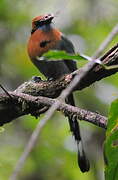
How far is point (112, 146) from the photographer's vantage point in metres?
1.64

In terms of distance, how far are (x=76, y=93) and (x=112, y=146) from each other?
4.50 metres

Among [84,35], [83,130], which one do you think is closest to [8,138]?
[83,130]

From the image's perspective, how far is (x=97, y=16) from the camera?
21.5 ft

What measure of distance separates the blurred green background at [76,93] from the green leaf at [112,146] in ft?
11.1

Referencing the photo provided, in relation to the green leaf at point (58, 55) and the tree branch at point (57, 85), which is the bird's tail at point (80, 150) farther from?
the green leaf at point (58, 55)

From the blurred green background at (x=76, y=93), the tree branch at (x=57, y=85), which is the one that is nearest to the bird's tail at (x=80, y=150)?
the tree branch at (x=57, y=85)

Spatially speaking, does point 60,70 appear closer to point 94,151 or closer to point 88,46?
point 94,151

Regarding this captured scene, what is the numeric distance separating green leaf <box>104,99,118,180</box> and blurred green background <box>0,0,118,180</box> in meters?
3.37

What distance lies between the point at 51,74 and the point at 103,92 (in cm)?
243

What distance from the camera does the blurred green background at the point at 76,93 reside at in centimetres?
565

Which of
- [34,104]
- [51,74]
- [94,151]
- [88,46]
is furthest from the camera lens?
[88,46]

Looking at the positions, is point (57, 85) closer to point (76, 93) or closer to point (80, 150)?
point (80, 150)

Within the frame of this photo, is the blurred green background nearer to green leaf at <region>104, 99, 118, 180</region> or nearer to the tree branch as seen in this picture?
the tree branch

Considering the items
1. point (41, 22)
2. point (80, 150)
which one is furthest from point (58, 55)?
point (41, 22)
